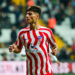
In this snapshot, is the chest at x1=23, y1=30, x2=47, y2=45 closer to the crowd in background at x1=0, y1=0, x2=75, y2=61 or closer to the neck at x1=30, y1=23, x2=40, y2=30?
the neck at x1=30, y1=23, x2=40, y2=30

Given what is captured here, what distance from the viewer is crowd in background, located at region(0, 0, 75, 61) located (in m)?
17.1

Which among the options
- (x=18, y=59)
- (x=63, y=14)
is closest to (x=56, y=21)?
(x=63, y=14)

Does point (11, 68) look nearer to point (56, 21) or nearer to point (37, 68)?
point (56, 21)

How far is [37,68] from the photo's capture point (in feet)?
19.2

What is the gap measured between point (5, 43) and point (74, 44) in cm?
314

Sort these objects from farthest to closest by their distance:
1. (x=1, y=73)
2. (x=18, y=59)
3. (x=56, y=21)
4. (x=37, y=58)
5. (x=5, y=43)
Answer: (x=56, y=21) < (x=5, y=43) < (x=18, y=59) < (x=1, y=73) < (x=37, y=58)

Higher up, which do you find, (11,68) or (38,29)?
(38,29)

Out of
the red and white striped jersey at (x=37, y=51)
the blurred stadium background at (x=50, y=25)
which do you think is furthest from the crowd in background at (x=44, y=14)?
the red and white striped jersey at (x=37, y=51)

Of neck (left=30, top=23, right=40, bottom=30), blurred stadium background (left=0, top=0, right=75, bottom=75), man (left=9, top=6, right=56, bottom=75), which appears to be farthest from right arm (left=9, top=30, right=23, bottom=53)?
blurred stadium background (left=0, top=0, right=75, bottom=75)

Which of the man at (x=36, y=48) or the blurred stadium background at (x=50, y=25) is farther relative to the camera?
the blurred stadium background at (x=50, y=25)

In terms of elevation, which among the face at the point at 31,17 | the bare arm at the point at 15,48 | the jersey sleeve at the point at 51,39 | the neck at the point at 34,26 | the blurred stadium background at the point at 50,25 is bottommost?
the blurred stadium background at the point at 50,25

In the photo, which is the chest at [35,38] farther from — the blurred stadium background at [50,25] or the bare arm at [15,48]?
the blurred stadium background at [50,25]

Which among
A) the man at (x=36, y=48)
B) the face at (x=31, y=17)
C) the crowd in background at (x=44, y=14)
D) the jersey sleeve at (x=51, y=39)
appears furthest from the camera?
the crowd in background at (x=44, y=14)

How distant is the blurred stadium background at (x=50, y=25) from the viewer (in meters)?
15.9
